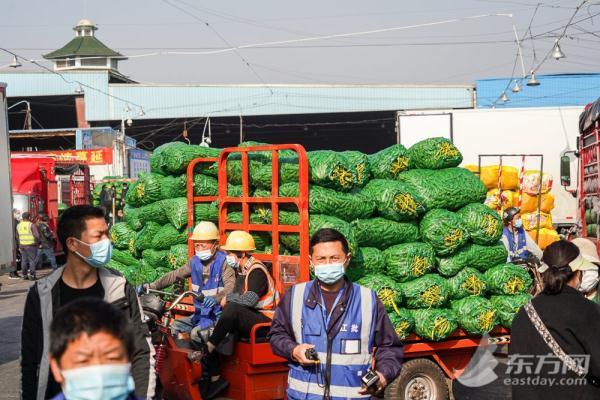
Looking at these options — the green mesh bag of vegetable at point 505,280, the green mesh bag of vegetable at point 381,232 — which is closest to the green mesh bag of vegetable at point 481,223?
the green mesh bag of vegetable at point 505,280

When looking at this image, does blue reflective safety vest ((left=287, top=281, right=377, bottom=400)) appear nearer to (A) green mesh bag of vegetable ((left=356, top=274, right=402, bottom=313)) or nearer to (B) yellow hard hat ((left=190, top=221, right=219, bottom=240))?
(A) green mesh bag of vegetable ((left=356, top=274, right=402, bottom=313))

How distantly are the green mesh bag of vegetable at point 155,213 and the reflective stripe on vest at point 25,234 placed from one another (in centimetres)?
1334

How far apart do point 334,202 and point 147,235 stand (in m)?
3.33

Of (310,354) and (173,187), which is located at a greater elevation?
(173,187)

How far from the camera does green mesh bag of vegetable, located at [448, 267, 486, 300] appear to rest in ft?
29.8

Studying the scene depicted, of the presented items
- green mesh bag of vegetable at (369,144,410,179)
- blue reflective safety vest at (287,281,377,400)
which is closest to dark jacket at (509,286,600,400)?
blue reflective safety vest at (287,281,377,400)

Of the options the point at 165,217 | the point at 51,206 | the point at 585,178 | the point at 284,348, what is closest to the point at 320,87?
the point at 51,206

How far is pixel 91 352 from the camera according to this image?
9.18 ft

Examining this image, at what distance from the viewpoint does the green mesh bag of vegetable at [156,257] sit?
10.8 meters

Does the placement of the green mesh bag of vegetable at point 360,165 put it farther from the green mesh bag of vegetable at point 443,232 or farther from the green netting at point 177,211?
the green netting at point 177,211

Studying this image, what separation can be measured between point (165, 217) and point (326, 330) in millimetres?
6439

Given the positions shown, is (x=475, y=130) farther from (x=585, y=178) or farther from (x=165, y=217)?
(x=165, y=217)

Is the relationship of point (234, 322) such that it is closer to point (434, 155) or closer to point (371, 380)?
point (434, 155)

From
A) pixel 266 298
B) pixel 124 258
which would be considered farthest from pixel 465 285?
pixel 124 258
